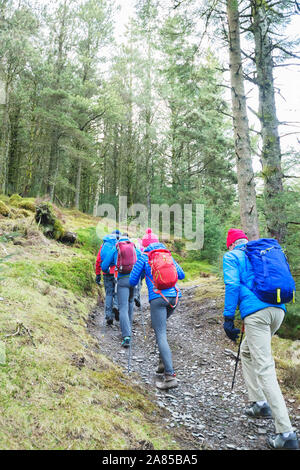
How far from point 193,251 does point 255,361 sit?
14131 mm

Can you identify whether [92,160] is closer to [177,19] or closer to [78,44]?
[78,44]

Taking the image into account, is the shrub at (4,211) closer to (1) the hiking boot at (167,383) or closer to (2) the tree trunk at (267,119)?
(2) the tree trunk at (267,119)

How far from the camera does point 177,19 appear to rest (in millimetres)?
7215

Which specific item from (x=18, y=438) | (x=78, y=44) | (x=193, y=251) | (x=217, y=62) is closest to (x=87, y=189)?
(x=78, y=44)

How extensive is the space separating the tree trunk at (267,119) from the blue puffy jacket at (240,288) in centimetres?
362

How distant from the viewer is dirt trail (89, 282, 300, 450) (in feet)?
10.6

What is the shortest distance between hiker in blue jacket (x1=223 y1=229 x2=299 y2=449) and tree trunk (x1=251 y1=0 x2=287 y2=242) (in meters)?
3.71

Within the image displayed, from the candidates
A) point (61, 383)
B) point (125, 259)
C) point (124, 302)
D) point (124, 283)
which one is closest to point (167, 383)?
point (61, 383)

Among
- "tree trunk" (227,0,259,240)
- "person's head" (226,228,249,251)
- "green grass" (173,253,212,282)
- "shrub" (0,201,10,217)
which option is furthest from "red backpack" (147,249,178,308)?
"green grass" (173,253,212,282)

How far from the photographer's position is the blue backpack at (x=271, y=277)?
3156 mm

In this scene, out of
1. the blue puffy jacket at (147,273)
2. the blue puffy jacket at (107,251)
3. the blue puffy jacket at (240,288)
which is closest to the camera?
the blue puffy jacket at (240,288)

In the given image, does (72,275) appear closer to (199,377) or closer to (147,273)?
(147,273)

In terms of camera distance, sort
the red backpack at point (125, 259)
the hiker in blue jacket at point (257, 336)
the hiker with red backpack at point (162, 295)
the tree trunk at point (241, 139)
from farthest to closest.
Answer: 1. the tree trunk at point (241, 139)
2. the red backpack at point (125, 259)
3. the hiker with red backpack at point (162, 295)
4. the hiker in blue jacket at point (257, 336)

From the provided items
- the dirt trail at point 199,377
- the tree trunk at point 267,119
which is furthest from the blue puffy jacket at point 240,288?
the tree trunk at point 267,119
